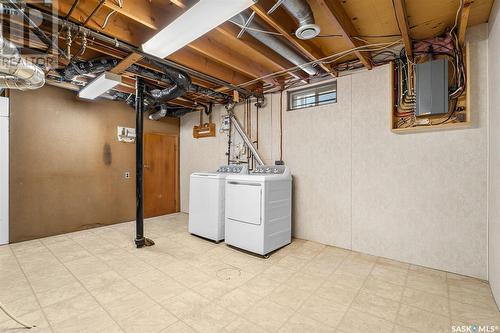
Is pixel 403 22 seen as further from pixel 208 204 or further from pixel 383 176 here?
pixel 208 204

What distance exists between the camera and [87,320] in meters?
1.83

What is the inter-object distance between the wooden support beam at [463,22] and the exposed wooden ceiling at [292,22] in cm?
5

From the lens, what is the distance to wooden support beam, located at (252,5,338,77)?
1979mm

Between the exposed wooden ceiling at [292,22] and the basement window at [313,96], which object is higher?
the exposed wooden ceiling at [292,22]

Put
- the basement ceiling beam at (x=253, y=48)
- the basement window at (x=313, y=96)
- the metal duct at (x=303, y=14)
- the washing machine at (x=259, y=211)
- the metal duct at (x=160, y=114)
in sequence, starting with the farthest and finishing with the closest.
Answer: the metal duct at (x=160, y=114) → the basement window at (x=313, y=96) → the washing machine at (x=259, y=211) → the basement ceiling beam at (x=253, y=48) → the metal duct at (x=303, y=14)

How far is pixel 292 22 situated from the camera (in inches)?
93.1

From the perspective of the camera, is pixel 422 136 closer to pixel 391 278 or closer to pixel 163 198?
pixel 391 278

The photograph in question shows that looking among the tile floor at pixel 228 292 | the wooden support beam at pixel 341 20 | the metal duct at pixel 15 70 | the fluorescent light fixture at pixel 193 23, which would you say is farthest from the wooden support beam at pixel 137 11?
the tile floor at pixel 228 292

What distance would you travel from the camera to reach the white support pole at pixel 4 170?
11.4 feet

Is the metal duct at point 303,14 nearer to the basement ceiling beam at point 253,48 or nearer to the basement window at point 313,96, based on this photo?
the basement ceiling beam at point 253,48

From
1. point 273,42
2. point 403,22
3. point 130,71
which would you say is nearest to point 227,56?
point 273,42

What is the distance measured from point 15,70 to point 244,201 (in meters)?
2.90

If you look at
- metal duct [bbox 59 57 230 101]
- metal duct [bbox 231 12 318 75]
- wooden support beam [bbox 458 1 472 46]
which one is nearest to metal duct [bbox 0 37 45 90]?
metal duct [bbox 59 57 230 101]

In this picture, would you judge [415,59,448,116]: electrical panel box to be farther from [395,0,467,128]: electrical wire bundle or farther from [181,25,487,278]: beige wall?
[181,25,487,278]: beige wall
